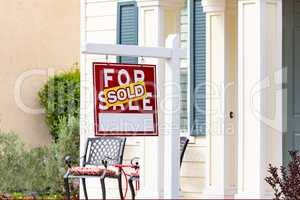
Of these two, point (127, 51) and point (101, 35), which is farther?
point (101, 35)

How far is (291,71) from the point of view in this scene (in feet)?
36.2

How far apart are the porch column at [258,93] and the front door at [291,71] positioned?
124 cm

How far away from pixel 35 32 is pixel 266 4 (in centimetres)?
985

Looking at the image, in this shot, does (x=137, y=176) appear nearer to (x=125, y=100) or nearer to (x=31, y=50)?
(x=125, y=100)

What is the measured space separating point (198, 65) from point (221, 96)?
67 centimetres

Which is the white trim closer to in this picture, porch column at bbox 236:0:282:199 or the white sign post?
the white sign post

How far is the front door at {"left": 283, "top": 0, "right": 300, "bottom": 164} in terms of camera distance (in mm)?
11031

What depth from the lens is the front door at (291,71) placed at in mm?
11031

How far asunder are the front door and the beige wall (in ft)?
27.5

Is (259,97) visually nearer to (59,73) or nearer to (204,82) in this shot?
(204,82)

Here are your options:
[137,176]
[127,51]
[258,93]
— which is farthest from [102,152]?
[127,51]

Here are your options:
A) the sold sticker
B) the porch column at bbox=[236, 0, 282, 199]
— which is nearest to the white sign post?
the sold sticker

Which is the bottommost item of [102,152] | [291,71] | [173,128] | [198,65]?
[102,152]

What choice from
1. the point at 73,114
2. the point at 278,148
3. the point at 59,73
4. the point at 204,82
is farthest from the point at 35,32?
the point at 278,148
